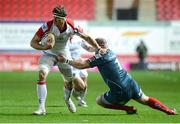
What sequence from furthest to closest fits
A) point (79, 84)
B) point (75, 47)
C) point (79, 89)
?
1. point (75, 47)
2. point (79, 89)
3. point (79, 84)

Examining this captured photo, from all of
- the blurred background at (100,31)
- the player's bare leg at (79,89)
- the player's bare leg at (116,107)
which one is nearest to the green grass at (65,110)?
the player's bare leg at (116,107)

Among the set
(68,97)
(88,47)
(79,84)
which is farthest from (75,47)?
(68,97)

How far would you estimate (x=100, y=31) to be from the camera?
42.5 m

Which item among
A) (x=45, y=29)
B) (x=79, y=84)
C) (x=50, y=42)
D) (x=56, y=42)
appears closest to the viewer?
(x=50, y=42)

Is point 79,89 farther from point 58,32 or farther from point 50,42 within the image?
point 50,42

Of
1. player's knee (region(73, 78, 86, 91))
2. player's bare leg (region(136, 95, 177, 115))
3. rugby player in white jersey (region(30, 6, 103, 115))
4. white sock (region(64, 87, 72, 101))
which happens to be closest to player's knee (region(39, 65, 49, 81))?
rugby player in white jersey (region(30, 6, 103, 115))

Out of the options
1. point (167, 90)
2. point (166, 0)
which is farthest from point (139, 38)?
point (167, 90)

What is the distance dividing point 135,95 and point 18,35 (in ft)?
92.8

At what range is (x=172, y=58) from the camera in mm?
43250

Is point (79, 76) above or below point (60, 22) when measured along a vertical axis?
below

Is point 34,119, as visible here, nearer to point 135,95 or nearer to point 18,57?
point 135,95

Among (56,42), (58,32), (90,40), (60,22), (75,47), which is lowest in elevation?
(75,47)

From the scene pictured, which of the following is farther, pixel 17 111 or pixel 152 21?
pixel 152 21

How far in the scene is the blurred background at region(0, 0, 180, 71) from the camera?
41.8m
